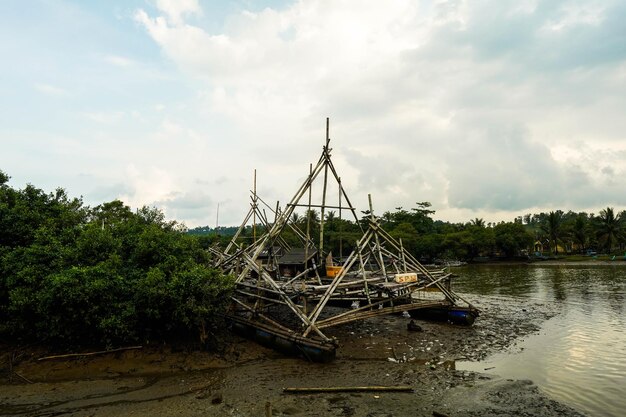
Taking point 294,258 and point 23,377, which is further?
point 294,258

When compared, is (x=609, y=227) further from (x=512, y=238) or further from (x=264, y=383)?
(x=264, y=383)

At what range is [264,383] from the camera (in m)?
11.7

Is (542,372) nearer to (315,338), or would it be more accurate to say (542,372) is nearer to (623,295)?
(315,338)

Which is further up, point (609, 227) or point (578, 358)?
point (609, 227)

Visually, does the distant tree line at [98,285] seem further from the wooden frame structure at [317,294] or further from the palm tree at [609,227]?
the palm tree at [609,227]

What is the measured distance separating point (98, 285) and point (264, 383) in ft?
21.0

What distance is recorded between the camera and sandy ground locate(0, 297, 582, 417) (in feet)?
Answer: 32.3

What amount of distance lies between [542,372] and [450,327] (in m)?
6.16

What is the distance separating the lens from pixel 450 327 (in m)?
18.6

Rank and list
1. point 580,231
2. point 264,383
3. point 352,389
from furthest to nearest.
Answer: point 580,231 < point 264,383 < point 352,389

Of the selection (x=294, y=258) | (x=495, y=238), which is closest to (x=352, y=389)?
(x=294, y=258)

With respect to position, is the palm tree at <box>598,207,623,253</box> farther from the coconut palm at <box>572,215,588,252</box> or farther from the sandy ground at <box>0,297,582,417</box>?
the sandy ground at <box>0,297,582,417</box>

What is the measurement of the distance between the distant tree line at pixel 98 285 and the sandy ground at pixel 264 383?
39.4 inches

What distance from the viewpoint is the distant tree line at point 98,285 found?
1280 cm
